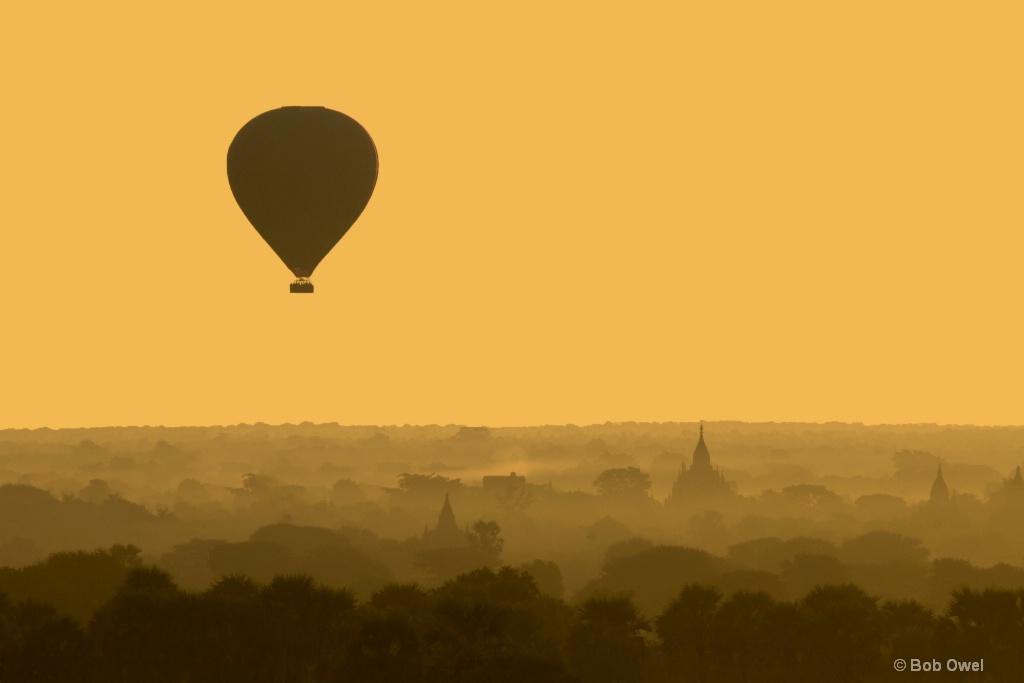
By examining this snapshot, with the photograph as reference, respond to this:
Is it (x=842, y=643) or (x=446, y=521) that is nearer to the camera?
(x=842, y=643)

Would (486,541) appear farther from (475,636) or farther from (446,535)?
(475,636)

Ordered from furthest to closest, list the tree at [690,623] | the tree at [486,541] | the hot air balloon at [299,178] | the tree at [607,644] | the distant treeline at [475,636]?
the tree at [486,541] < the hot air balloon at [299,178] < the tree at [690,623] < the tree at [607,644] < the distant treeline at [475,636]

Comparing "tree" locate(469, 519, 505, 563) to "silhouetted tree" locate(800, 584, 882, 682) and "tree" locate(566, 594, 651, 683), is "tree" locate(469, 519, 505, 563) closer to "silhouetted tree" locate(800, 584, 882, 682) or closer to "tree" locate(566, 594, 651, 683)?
"tree" locate(566, 594, 651, 683)

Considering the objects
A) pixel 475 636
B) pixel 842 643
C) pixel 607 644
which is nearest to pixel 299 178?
pixel 475 636

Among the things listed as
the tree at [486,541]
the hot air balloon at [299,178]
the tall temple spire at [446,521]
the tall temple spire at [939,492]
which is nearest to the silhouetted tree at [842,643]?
the hot air balloon at [299,178]

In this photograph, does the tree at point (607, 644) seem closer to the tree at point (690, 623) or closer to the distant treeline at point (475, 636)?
the distant treeline at point (475, 636)
